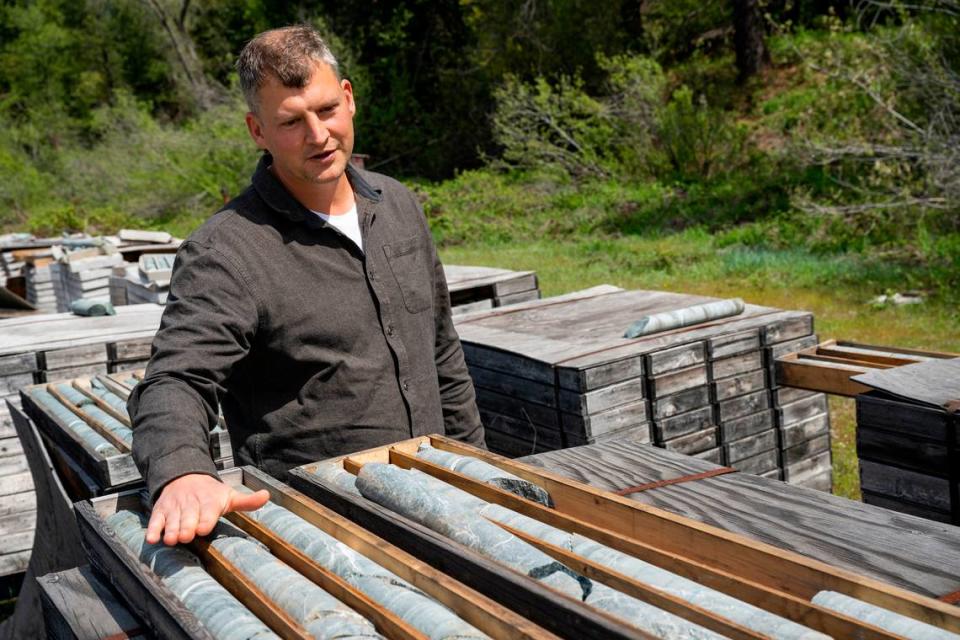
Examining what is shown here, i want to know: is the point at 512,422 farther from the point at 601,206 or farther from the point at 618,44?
the point at 618,44

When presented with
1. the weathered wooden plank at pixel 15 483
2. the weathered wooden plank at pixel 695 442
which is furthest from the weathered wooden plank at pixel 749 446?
the weathered wooden plank at pixel 15 483

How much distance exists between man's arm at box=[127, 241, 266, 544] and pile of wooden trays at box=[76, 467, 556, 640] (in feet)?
0.30

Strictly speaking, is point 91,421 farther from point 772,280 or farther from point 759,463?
point 772,280

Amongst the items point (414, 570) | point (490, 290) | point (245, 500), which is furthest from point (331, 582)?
point (490, 290)

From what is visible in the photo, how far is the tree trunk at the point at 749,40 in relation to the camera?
74.6 ft

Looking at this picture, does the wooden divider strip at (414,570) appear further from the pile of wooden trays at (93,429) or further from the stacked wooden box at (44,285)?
the stacked wooden box at (44,285)

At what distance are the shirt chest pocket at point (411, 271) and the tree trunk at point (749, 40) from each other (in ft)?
70.1

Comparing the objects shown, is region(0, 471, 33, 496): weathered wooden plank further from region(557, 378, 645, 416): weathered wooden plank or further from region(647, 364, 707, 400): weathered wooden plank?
region(647, 364, 707, 400): weathered wooden plank

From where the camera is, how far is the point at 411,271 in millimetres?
3316

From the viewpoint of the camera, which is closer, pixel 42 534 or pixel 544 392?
pixel 42 534

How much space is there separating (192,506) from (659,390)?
308cm

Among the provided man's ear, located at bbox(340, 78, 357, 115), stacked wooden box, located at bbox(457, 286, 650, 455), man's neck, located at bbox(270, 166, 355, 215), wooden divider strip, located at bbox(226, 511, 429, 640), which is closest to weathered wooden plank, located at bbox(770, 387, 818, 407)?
stacked wooden box, located at bbox(457, 286, 650, 455)

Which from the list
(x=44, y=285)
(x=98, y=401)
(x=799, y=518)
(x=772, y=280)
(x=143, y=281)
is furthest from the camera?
(x=772, y=280)

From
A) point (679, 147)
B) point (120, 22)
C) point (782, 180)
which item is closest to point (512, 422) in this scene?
point (782, 180)
